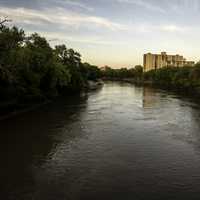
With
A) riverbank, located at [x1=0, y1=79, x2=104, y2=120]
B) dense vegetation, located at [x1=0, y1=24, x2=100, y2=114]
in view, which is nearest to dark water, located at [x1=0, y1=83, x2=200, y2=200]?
riverbank, located at [x1=0, y1=79, x2=104, y2=120]

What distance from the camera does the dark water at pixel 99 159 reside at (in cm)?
1264

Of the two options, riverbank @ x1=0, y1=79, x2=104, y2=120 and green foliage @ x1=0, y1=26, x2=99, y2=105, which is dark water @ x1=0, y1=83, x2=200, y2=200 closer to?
riverbank @ x1=0, y1=79, x2=104, y2=120

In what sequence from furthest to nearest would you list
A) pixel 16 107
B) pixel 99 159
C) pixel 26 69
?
1. pixel 26 69
2. pixel 16 107
3. pixel 99 159

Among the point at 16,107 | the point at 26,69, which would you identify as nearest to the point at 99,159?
the point at 16,107

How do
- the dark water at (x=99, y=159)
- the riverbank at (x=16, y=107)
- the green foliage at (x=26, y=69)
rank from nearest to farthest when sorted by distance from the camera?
1. the dark water at (x=99, y=159)
2. the green foliage at (x=26, y=69)
3. the riverbank at (x=16, y=107)

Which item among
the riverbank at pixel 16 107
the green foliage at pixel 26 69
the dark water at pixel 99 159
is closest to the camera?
the dark water at pixel 99 159

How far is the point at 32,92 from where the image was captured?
1543 inches

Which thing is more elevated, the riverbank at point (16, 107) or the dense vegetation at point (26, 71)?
the dense vegetation at point (26, 71)

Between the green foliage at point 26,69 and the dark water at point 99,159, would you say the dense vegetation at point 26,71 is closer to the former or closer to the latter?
the green foliage at point 26,69

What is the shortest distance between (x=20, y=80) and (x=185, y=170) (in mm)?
26291

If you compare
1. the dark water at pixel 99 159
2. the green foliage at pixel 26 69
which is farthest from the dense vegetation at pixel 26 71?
the dark water at pixel 99 159

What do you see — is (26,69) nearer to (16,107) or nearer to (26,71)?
(26,71)

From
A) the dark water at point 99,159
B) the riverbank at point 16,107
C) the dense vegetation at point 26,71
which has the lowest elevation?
the dark water at point 99,159

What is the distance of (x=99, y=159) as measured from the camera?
16656 millimetres
